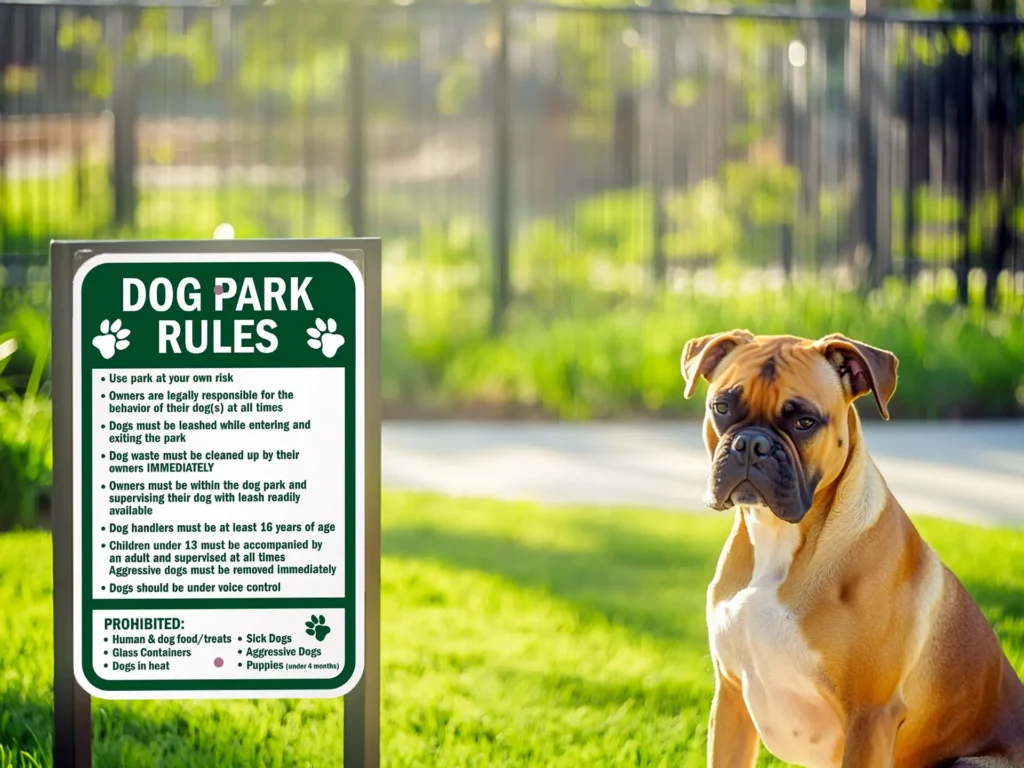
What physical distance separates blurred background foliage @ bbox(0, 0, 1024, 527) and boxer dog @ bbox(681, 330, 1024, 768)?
643 cm

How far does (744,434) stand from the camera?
3.01 metres

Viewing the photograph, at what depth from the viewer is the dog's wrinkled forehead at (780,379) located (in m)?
3.02

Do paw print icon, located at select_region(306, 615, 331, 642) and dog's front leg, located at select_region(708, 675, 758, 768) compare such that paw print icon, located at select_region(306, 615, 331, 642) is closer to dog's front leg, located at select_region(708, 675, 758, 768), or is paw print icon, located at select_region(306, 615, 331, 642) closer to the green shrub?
dog's front leg, located at select_region(708, 675, 758, 768)

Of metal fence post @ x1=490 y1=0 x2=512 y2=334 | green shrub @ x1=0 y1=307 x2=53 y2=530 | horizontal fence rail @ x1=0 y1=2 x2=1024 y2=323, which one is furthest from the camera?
horizontal fence rail @ x1=0 y1=2 x2=1024 y2=323

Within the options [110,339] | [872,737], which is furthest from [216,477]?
[872,737]

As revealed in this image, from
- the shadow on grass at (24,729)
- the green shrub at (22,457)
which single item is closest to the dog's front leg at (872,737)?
the shadow on grass at (24,729)

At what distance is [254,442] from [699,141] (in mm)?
9873

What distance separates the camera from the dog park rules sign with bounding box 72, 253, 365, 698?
10.4 feet

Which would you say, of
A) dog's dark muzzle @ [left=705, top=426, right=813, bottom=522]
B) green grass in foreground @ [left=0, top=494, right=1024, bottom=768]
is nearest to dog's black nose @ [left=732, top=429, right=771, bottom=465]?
dog's dark muzzle @ [left=705, top=426, right=813, bottom=522]

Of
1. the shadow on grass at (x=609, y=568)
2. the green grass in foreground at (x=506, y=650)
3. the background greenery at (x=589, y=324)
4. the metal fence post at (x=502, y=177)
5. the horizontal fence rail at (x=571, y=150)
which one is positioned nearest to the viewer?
the green grass in foreground at (x=506, y=650)

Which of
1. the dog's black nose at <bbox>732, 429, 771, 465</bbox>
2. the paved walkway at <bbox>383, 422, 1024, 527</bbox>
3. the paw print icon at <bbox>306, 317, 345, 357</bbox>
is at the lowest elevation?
the paved walkway at <bbox>383, 422, 1024, 527</bbox>

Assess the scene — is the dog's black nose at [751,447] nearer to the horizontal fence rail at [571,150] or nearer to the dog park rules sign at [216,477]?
the dog park rules sign at [216,477]

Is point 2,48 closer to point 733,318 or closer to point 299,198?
point 299,198

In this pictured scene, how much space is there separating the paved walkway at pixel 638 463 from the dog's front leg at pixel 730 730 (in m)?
3.95
